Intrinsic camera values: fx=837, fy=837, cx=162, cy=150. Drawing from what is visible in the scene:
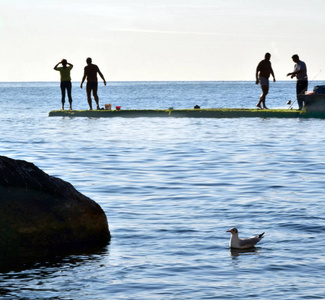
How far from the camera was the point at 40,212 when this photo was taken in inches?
371

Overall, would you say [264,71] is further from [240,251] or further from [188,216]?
[240,251]

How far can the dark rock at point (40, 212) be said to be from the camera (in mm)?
9234

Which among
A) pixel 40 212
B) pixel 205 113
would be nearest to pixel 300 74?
pixel 205 113

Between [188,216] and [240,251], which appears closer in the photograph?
[240,251]

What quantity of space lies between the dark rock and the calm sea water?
289mm

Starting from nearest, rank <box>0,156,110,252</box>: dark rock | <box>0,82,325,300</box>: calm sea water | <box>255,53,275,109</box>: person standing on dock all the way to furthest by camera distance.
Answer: <box>0,82,325,300</box>: calm sea water → <box>0,156,110,252</box>: dark rock → <box>255,53,275,109</box>: person standing on dock

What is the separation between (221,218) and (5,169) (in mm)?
3403

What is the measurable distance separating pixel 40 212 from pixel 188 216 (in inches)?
113

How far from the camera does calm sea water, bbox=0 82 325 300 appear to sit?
Result: 8102 mm

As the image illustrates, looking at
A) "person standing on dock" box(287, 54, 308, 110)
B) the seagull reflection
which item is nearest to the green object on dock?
"person standing on dock" box(287, 54, 308, 110)

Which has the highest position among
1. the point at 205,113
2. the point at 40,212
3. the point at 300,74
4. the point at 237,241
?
the point at 300,74

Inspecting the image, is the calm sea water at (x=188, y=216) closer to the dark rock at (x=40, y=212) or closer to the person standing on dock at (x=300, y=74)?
the dark rock at (x=40, y=212)

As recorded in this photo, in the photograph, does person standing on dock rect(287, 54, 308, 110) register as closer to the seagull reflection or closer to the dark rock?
the seagull reflection

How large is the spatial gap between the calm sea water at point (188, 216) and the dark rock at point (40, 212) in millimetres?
289
